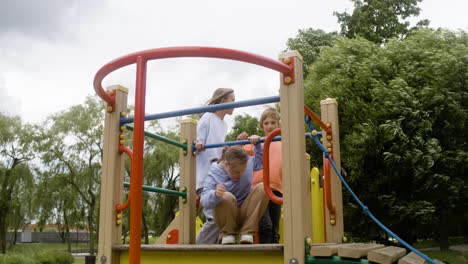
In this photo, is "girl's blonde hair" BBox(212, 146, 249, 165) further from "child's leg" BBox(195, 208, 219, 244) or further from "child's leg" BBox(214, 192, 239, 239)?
"child's leg" BBox(195, 208, 219, 244)

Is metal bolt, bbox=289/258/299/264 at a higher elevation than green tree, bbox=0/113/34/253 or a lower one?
lower

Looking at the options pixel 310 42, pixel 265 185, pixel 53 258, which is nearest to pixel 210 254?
pixel 265 185

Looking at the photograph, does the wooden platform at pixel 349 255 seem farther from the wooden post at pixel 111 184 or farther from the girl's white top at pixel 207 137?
the girl's white top at pixel 207 137

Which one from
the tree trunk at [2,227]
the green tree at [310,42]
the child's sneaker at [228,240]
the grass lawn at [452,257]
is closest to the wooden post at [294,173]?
the child's sneaker at [228,240]

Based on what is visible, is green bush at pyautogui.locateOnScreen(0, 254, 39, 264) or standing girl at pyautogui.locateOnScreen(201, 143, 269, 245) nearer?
standing girl at pyautogui.locateOnScreen(201, 143, 269, 245)

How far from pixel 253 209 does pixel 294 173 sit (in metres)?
0.99

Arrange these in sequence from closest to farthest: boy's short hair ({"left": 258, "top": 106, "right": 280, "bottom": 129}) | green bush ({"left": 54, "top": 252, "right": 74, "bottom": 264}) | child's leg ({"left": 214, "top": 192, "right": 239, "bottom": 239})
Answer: child's leg ({"left": 214, "top": 192, "right": 239, "bottom": 239})
boy's short hair ({"left": 258, "top": 106, "right": 280, "bottom": 129})
green bush ({"left": 54, "top": 252, "right": 74, "bottom": 264})

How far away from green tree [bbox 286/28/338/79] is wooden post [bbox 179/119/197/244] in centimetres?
1196

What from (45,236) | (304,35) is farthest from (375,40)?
(45,236)

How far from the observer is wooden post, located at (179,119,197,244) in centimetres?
365

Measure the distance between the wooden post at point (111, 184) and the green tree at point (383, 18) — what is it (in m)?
14.7

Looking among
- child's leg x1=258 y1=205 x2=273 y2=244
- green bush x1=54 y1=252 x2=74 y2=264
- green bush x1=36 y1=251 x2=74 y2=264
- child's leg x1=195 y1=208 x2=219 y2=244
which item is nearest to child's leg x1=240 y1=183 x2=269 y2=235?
child's leg x1=258 y1=205 x2=273 y2=244

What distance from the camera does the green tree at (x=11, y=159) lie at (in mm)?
18766

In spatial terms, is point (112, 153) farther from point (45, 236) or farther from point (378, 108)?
point (45, 236)
